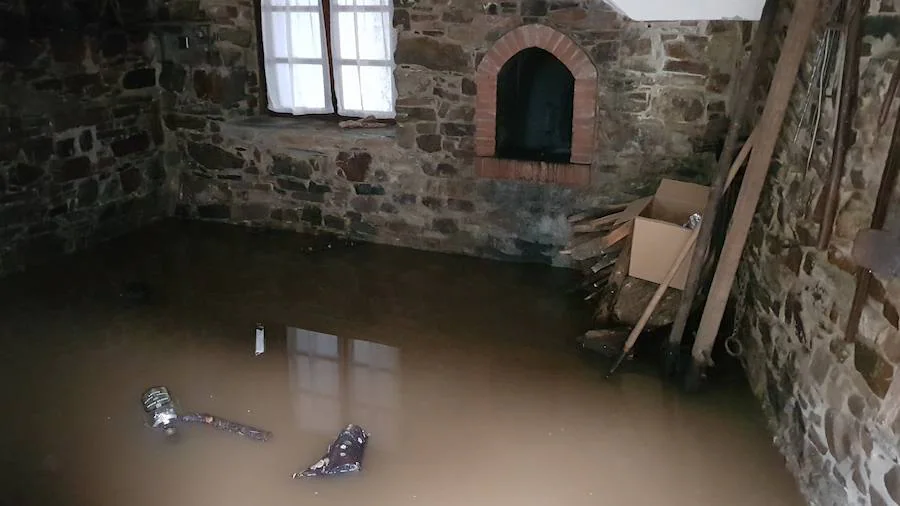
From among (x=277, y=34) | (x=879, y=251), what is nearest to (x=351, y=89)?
(x=277, y=34)

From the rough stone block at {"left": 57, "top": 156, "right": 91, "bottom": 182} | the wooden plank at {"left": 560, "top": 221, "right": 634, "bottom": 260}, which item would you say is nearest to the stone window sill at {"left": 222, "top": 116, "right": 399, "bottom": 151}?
the rough stone block at {"left": 57, "top": 156, "right": 91, "bottom": 182}

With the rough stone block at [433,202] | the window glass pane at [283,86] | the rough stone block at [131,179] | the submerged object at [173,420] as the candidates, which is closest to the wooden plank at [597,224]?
the rough stone block at [433,202]

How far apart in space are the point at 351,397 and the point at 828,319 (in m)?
2.00

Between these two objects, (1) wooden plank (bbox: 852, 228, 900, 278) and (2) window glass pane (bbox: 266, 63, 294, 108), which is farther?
(2) window glass pane (bbox: 266, 63, 294, 108)

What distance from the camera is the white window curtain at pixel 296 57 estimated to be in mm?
5180

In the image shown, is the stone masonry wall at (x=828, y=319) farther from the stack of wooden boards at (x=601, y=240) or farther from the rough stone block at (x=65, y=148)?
the rough stone block at (x=65, y=148)

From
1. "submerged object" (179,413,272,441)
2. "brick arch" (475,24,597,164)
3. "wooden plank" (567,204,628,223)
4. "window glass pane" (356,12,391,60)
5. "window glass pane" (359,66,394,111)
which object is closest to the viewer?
"submerged object" (179,413,272,441)

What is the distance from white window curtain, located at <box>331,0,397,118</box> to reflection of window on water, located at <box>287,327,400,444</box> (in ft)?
6.47

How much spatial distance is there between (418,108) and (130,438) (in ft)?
8.97

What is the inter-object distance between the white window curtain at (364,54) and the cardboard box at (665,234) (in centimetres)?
211

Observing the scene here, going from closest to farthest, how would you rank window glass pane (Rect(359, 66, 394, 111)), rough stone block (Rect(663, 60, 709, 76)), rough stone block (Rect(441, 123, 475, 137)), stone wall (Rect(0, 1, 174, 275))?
rough stone block (Rect(663, 60, 709, 76))
stone wall (Rect(0, 1, 174, 275))
rough stone block (Rect(441, 123, 475, 137))
window glass pane (Rect(359, 66, 394, 111))

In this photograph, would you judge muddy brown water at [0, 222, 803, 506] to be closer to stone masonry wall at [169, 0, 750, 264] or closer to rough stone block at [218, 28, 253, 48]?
stone masonry wall at [169, 0, 750, 264]

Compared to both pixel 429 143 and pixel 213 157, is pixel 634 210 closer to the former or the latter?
pixel 429 143

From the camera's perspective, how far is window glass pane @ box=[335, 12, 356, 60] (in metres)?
5.05
